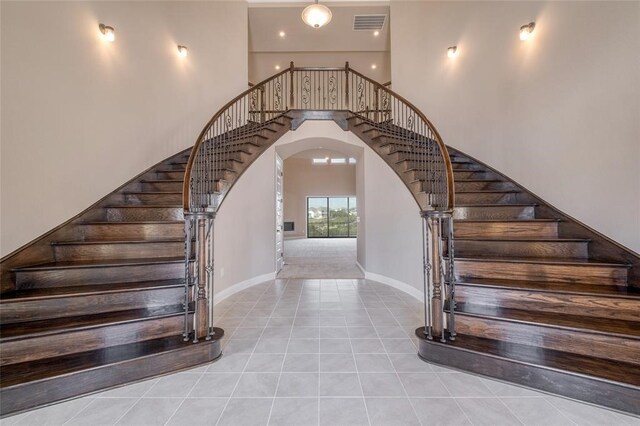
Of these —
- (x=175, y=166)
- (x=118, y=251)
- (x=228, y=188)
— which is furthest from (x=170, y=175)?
(x=118, y=251)

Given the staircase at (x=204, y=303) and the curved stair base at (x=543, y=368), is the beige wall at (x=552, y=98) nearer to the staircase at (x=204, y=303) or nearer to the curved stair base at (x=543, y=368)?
the staircase at (x=204, y=303)

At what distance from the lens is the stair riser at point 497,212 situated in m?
3.46

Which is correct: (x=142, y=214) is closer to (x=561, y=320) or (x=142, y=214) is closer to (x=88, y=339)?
(x=88, y=339)

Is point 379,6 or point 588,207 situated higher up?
point 379,6

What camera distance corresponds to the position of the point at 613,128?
260 centimetres

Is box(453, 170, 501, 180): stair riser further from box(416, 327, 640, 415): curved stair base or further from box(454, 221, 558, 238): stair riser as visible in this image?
box(416, 327, 640, 415): curved stair base

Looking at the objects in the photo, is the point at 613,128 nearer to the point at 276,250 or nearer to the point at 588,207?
the point at 588,207

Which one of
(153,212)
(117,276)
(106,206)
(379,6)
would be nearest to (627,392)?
(117,276)

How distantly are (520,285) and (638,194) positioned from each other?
4.10ft

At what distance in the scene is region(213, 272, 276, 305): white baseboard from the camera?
423cm

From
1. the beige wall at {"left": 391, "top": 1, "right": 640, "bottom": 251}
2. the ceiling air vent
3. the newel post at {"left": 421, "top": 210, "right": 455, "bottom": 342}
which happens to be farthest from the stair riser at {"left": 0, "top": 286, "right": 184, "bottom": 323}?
the ceiling air vent

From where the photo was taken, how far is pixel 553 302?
2.33 m

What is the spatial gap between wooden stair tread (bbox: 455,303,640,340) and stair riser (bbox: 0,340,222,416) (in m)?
2.31

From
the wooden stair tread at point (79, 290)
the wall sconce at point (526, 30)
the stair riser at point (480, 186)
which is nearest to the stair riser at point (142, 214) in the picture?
the wooden stair tread at point (79, 290)
